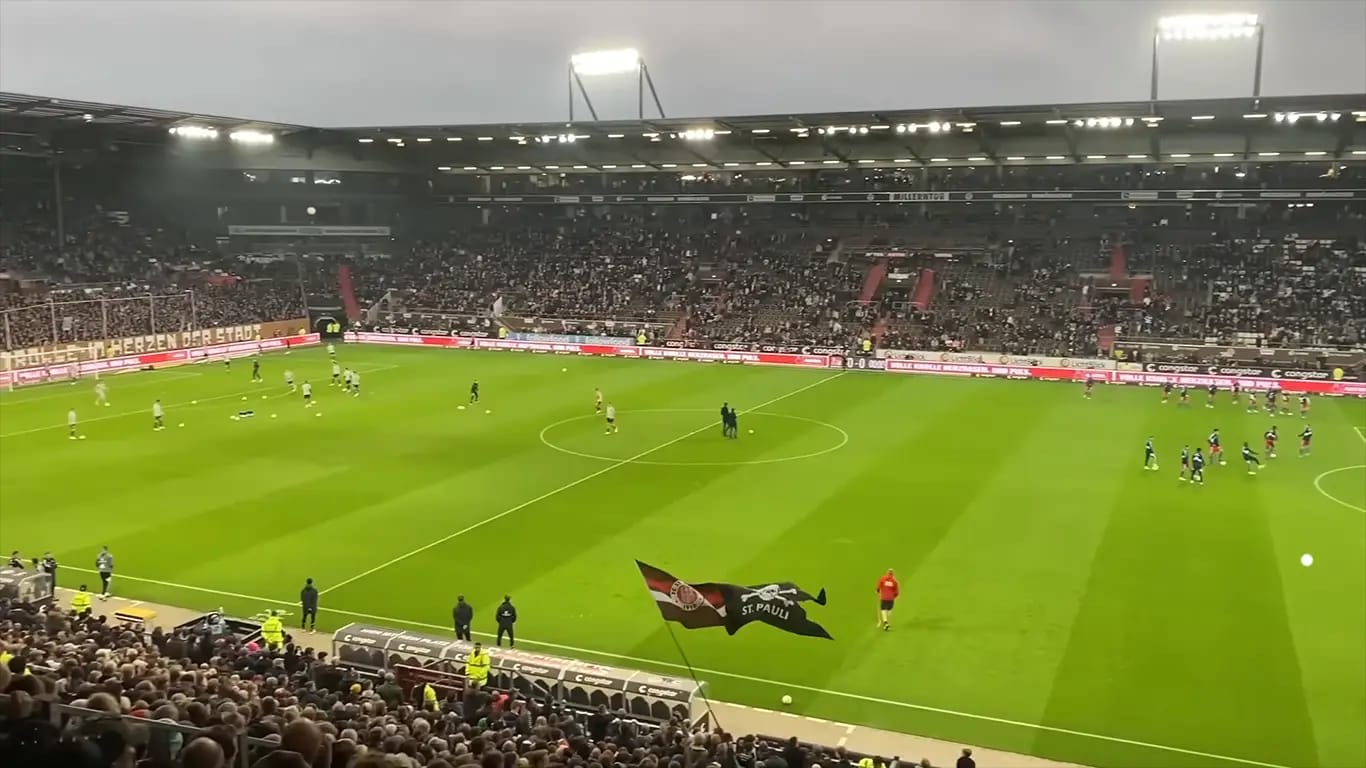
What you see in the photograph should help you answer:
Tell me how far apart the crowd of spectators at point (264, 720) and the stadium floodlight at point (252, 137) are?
195 feet

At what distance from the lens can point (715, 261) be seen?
274ft

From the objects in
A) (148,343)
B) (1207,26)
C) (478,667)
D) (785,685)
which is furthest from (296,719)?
(148,343)

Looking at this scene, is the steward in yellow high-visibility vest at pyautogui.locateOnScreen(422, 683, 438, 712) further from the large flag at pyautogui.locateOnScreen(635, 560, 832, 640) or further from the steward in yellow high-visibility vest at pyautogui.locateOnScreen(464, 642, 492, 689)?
the large flag at pyautogui.locateOnScreen(635, 560, 832, 640)

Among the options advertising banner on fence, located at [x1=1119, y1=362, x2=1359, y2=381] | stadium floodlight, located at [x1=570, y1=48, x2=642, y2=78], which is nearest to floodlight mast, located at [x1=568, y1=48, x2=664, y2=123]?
stadium floodlight, located at [x1=570, y1=48, x2=642, y2=78]

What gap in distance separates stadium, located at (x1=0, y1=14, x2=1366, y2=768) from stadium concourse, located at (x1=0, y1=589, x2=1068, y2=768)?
85mm

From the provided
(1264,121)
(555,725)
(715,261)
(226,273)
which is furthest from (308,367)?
(1264,121)

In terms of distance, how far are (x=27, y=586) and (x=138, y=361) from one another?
44.3 m

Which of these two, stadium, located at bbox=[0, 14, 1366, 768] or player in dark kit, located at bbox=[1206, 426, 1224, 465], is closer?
stadium, located at bbox=[0, 14, 1366, 768]

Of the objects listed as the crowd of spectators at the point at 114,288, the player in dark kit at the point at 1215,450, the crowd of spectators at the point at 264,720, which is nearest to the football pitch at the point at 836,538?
the player in dark kit at the point at 1215,450

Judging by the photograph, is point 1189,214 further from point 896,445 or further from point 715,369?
point 896,445

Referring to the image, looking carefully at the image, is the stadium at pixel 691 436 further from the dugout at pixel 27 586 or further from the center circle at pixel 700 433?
the center circle at pixel 700 433

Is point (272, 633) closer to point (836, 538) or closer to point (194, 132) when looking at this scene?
point (836, 538)

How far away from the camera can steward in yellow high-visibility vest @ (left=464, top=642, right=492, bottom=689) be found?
633 inches

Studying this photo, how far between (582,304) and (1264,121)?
46424 mm
